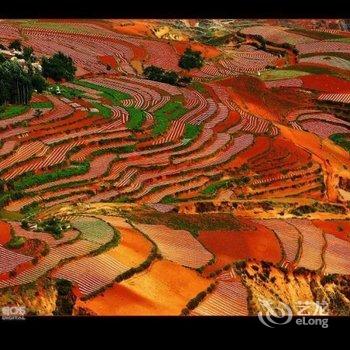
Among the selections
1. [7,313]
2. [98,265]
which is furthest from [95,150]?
[7,313]

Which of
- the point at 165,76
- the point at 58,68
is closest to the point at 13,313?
the point at 58,68

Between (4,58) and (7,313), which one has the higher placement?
(4,58)

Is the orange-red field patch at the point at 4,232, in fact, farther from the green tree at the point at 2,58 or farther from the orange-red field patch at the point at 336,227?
the green tree at the point at 2,58

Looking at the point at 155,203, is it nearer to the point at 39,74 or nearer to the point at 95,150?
the point at 95,150

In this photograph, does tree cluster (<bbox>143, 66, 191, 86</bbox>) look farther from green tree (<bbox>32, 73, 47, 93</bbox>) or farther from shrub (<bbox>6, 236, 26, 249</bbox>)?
shrub (<bbox>6, 236, 26, 249</bbox>)

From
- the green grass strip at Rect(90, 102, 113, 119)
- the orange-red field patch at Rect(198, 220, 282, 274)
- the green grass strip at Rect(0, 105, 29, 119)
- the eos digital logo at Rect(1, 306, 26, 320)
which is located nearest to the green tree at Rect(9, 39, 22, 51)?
the green grass strip at Rect(90, 102, 113, 119)

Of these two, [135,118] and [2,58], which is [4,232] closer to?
[135,118]

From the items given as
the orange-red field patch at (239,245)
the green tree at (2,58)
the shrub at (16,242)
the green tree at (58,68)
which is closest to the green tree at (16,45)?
the green tree at (58,68)
